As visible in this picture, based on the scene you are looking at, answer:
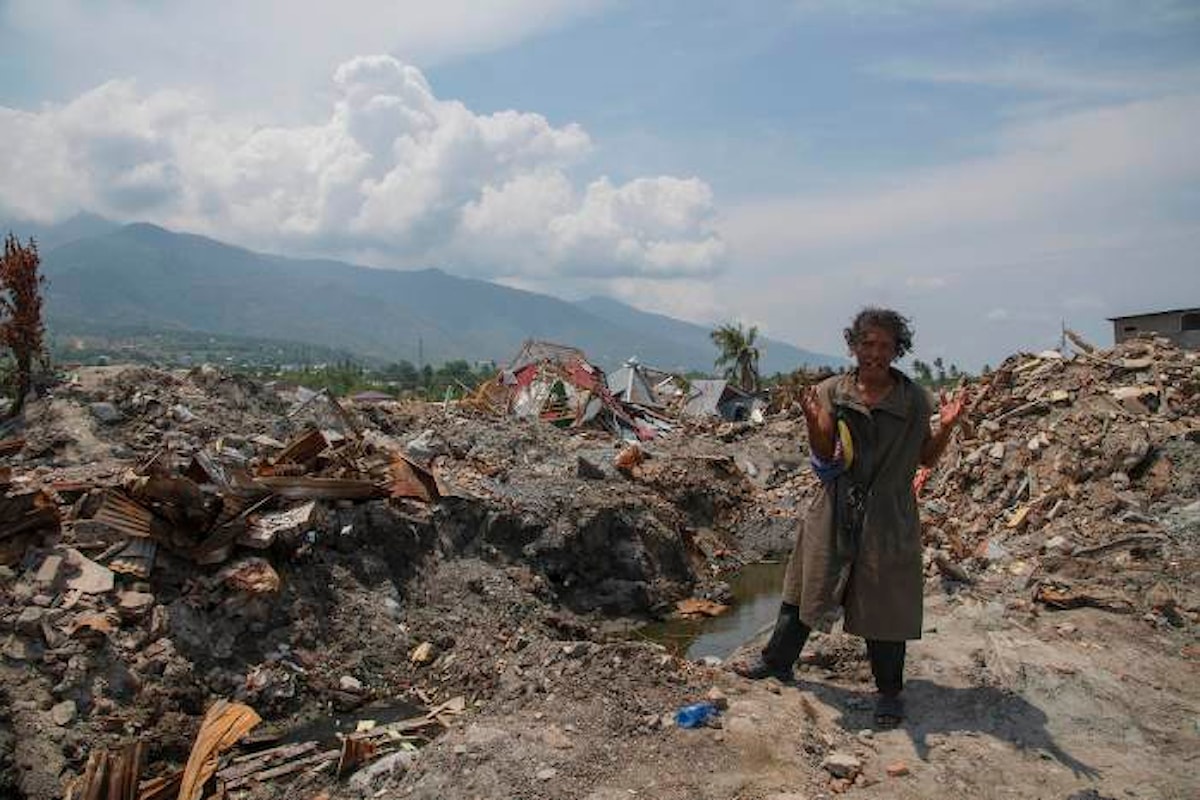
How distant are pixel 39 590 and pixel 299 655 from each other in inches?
66.7

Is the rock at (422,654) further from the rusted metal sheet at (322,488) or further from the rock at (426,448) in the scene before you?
the rock at (426,448)

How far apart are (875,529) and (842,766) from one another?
1062 mm

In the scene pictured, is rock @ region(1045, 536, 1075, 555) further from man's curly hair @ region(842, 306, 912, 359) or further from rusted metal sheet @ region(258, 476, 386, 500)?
rusted metal sheet @ region(258, 476, 386, 500)

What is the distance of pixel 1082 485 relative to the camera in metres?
8.17

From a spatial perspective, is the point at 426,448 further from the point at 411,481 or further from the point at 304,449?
the point at 304,449

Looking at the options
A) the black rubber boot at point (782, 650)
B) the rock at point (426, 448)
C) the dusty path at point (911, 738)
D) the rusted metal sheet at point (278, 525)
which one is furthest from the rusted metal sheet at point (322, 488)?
the black rubber boot at point (782, 650)

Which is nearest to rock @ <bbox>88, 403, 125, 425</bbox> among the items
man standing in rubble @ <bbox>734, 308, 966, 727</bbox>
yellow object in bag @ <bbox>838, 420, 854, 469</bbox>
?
man standing in rubble @ <bbox>734, 308, 966, 727</bbox>

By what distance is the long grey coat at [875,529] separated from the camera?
3924mm

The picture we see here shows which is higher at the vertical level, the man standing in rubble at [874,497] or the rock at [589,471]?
the man standing in rubble at [874,497]

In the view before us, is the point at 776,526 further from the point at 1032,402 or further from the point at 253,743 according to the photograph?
the point at 253,743

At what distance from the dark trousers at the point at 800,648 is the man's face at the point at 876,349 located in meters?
1.27

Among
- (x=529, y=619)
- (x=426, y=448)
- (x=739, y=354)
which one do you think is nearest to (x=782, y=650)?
(x=529, y=619)

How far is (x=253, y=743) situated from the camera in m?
5.01

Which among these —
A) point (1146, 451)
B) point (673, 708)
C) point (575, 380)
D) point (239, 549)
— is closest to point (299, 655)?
point (239, 549)
